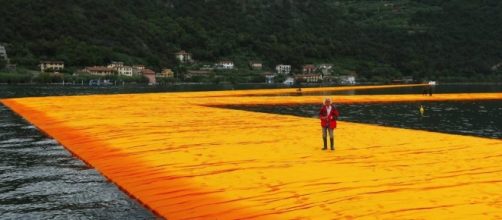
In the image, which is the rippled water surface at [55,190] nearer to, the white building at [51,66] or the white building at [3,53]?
the white building at [51,66]

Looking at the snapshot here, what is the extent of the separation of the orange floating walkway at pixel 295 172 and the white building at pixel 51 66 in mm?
153190

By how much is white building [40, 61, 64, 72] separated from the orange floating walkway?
153 m

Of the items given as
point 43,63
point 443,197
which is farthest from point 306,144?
point 43,63

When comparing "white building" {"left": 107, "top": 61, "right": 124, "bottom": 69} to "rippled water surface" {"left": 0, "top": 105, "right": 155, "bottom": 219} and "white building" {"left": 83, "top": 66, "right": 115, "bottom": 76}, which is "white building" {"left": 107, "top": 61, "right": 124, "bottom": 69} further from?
"rippled water surface" {"left": 0, "top": 105, "right": 155, "bottom": 219}

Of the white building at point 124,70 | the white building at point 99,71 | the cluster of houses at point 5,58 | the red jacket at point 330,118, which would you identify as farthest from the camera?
the white building at point 124,70

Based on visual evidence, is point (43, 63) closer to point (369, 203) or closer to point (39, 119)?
point (39, 119)

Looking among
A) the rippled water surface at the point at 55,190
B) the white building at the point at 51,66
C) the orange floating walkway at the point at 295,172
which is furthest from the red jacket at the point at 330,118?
the white building at the point at 51,66

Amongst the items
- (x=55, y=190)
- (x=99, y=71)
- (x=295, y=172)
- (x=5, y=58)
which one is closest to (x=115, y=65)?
(x=99, y=71)

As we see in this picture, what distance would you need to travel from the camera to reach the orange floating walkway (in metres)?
12.8

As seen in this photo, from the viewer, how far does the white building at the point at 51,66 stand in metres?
173

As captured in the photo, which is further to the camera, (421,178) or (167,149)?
(167,149)

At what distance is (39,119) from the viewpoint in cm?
3841

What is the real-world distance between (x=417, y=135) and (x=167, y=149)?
12561 millimetres

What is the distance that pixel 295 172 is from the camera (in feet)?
55.1
